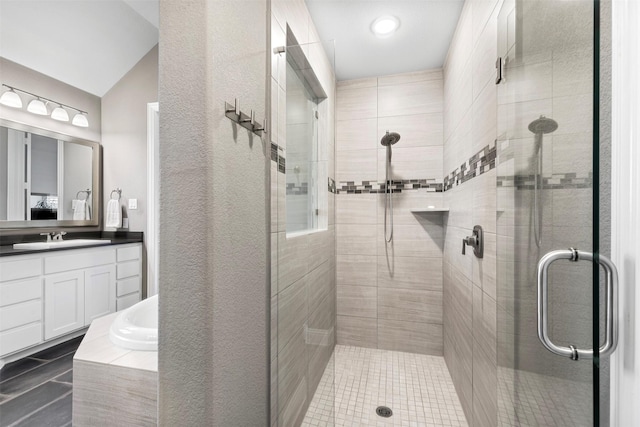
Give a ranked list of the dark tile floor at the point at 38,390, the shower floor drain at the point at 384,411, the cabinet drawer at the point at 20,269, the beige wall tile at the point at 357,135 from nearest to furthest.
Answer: the dark tile floor at the point at 38,390
the shower floor drain at the point at 384,411
the cabinet drawer at the point at 20,269
the beige wall tile at the point at 357,135

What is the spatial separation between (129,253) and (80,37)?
209 cm

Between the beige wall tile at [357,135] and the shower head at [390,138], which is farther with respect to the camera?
the beige wall tile at [357,135]

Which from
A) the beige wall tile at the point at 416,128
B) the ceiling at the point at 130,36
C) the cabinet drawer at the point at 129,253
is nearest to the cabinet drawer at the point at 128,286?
the cabinet drawer at the point at 129,253

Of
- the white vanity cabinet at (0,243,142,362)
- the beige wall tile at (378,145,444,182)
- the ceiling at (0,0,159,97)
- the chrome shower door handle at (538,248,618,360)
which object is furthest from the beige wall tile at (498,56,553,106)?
the white vanity cabinet at (0,243,142,362)

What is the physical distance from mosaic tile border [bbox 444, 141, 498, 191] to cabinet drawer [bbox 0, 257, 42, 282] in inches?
124

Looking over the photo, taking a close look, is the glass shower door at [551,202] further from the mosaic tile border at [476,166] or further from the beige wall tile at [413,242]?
the beige wall tile at [413,242]

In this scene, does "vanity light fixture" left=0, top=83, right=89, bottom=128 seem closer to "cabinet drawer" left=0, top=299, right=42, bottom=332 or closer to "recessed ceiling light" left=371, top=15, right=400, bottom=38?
"cabinet drawer" left=0, top=299, right=42, bottom=332

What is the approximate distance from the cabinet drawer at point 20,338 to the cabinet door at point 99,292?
36cm

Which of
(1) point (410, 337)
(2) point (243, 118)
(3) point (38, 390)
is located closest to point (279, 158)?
(2) point (243, 118)

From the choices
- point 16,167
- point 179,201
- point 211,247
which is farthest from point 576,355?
point 16,167

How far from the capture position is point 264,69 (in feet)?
3.94

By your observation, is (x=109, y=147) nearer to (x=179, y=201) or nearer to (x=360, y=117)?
(x=360, y=117)

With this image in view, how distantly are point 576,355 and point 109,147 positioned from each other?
400 centimetres

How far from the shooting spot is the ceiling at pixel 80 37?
2373 mm
